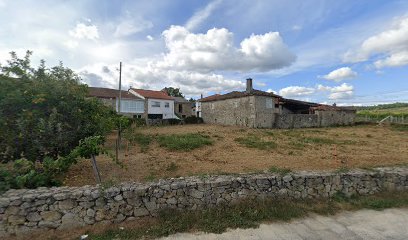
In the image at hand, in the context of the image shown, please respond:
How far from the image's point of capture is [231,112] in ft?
96.1

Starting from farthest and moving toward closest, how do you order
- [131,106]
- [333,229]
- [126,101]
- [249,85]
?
[131,106]
[126,101]
[249,85]
[333,229]

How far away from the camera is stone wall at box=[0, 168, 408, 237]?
4.37 meters

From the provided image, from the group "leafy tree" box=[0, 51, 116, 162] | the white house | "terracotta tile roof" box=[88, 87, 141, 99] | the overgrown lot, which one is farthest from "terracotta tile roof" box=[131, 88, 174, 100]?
the overgrown lot

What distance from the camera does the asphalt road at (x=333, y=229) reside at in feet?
14.0

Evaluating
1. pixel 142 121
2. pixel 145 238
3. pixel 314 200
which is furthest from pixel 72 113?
pixel 142 121

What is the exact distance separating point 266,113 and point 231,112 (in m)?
4.74

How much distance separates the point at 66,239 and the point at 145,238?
1.49 metres

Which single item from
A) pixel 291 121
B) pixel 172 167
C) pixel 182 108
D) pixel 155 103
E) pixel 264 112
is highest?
pixel 155 103

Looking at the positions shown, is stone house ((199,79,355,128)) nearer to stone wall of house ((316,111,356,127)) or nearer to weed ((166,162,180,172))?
stone wall of house ((316,111,356,127))

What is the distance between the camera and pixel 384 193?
6.16 metres

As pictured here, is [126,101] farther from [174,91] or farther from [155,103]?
[174,91]

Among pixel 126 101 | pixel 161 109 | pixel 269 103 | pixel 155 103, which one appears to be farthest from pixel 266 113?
pixel 126 101

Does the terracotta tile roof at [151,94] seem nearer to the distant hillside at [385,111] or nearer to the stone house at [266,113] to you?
the stone house at [266,113]

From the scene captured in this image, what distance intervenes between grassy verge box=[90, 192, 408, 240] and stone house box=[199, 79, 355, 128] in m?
20.0
